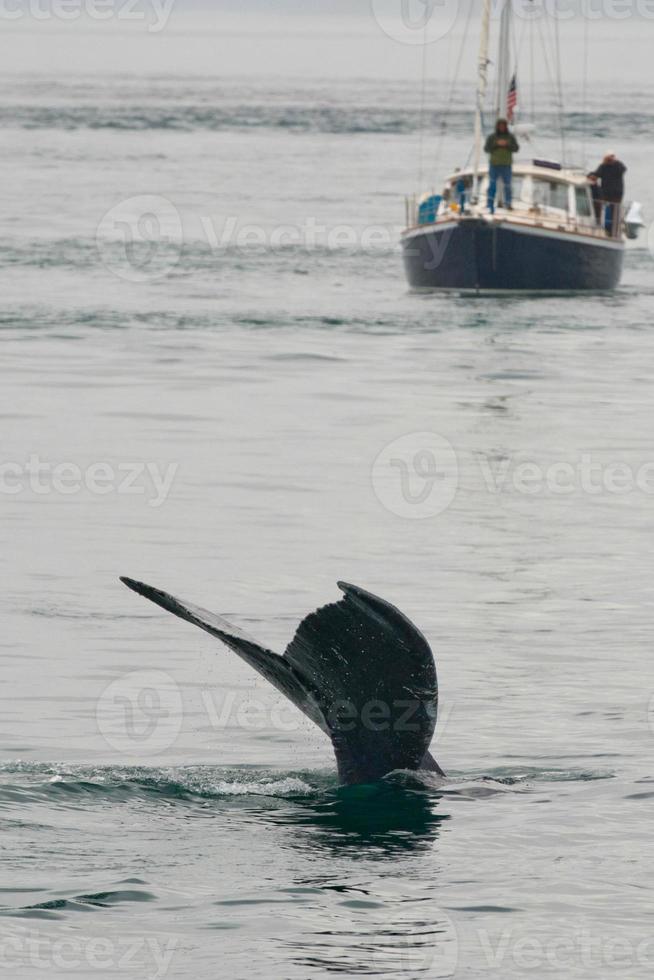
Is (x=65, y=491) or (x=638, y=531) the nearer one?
(x=638, y=531)

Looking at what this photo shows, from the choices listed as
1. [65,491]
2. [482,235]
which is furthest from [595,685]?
[482,235]

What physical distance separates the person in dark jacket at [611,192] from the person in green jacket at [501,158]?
1.71 metres

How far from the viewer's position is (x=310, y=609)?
14.9 meters

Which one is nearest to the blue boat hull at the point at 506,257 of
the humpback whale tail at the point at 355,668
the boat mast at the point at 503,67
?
the boat mast at the point at 503,67

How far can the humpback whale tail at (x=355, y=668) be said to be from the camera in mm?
8977

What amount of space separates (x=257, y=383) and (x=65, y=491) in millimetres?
8736

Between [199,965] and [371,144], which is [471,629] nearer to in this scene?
[199,965]

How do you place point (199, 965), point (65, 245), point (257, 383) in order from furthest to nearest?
point (65, 245) → point (257, 383) → point (199, 965)

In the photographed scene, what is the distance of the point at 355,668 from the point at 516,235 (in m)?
29.6

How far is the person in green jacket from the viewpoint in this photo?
36.5 metres

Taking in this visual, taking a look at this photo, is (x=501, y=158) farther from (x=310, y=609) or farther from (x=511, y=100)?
(x=310, y=609)

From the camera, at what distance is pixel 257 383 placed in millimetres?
28438

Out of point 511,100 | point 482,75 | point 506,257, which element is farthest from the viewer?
point 511,100

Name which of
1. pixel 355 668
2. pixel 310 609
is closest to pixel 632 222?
pixel 310 609
